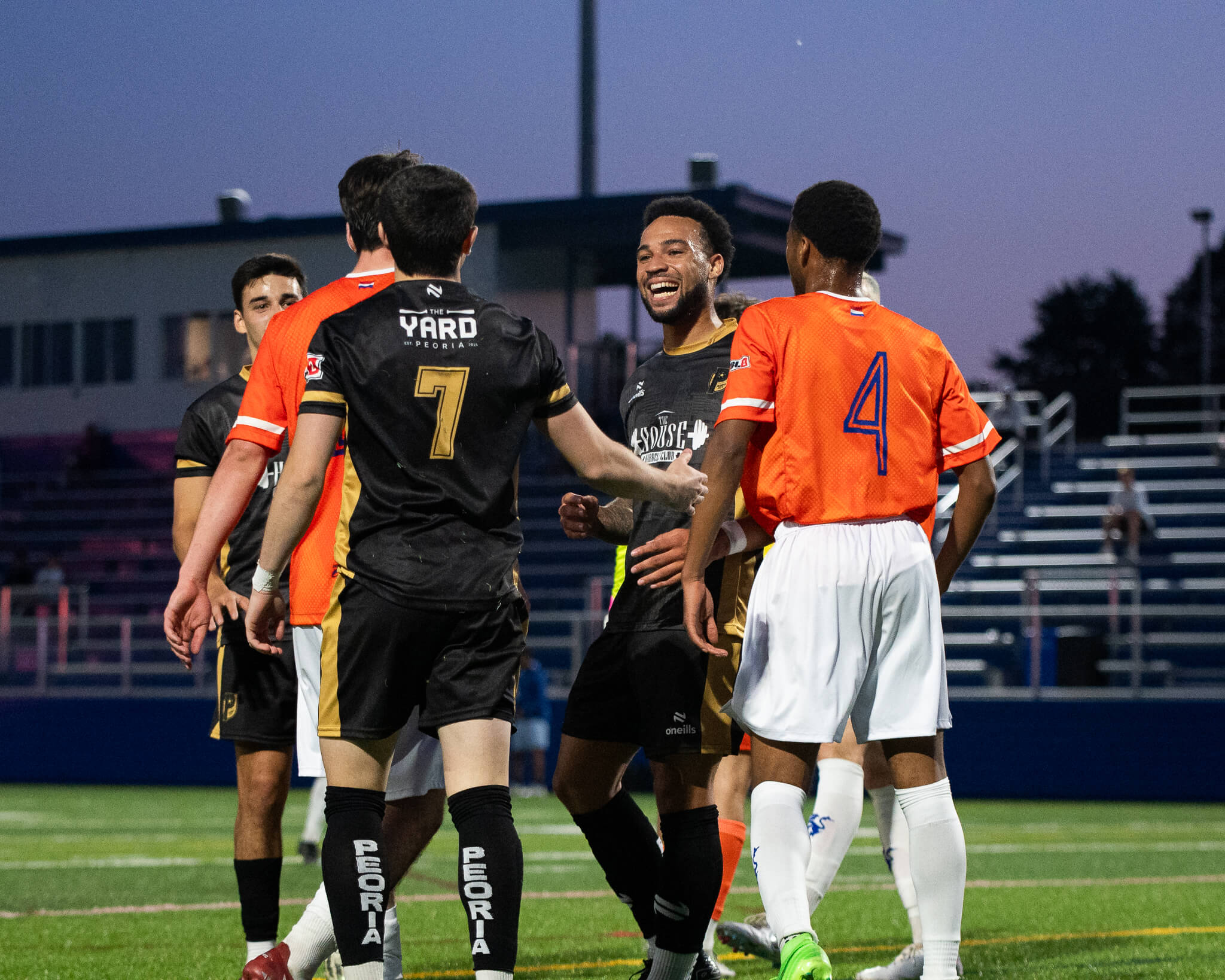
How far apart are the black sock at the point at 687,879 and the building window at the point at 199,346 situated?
34.5m

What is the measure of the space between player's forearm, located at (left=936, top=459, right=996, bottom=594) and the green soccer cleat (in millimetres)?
1066

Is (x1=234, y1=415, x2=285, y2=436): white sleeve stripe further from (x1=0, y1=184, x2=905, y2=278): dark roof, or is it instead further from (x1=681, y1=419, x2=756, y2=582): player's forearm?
(x1=0, y1=184, x2=905, y2=278): dark roof

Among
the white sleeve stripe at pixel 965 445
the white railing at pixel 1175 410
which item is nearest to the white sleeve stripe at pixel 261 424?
the white sleeve stripe at pixel 965 445

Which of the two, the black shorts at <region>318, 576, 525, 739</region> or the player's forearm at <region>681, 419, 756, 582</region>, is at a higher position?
the player's forearm at <region>681, 419, 756, 582</region>

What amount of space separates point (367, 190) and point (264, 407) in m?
0.79

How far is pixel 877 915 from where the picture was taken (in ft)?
26.5

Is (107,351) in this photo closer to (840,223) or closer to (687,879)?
(687,879)

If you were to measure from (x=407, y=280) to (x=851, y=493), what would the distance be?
134 cm

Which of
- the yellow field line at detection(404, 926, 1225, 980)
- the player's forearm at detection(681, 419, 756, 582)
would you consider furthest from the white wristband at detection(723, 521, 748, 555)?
the yellow field line at detection(404, 926, 1225, 980)

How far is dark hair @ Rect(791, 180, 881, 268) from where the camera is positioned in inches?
189

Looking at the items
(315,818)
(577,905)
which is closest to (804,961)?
(577,905)

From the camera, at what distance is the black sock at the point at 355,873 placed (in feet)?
13.5

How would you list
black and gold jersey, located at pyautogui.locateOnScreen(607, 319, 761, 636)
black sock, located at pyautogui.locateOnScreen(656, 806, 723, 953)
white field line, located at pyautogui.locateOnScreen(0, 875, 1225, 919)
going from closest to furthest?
black sock, located at pyautogui.locateOnScreen(656, 806, 723, 953) → black and gold jersey, located at pyautogui.locateOnScreen(607, 319, 761, 636) → white field line, located at pyautogui.locateOnScreen(0, 875, 1225, 919)

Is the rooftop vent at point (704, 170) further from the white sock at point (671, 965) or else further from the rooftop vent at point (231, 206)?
the white sock at point (671, 965)
